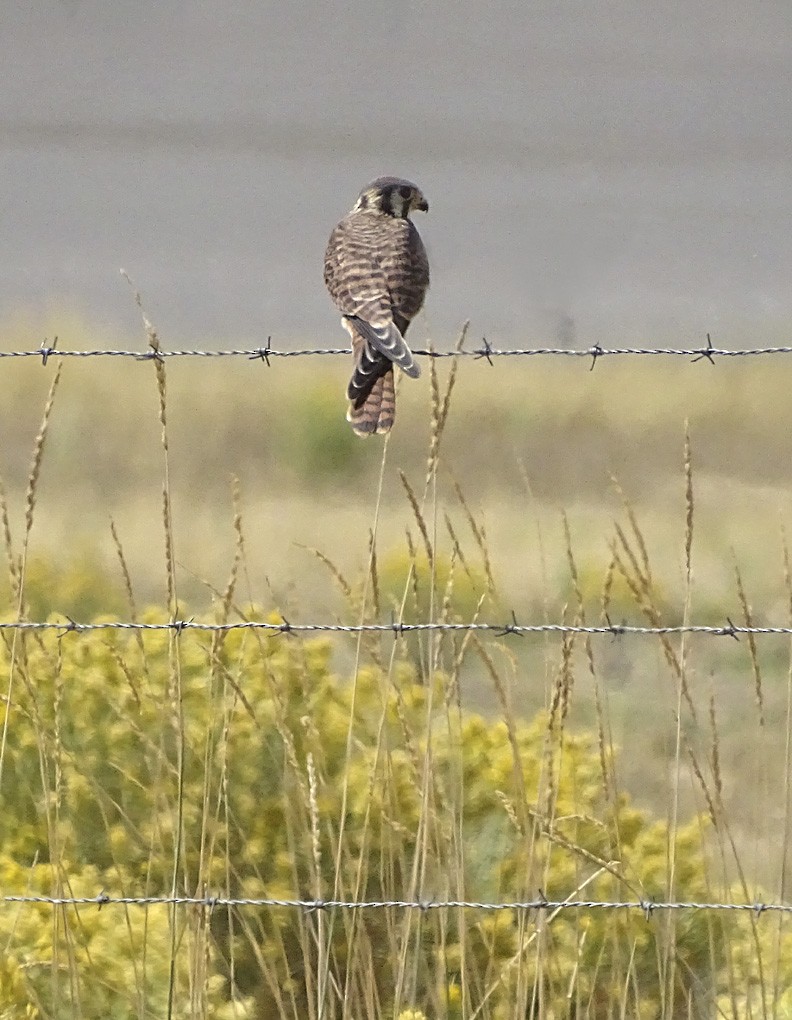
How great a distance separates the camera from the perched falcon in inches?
141

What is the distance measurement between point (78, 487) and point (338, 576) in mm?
20432

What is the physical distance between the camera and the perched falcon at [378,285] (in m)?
3.58

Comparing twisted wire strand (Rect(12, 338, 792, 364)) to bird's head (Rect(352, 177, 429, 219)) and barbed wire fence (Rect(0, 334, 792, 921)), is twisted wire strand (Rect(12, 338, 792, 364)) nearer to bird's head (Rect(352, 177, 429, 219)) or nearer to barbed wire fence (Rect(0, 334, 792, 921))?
barbed wire fence (Rect(0, 334, 792, 921))

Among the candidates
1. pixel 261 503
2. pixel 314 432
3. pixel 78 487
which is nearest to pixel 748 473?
pixel 314 432

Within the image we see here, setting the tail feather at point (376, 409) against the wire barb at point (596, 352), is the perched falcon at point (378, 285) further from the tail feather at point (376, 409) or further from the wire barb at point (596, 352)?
the wire barb at point (596, 352)

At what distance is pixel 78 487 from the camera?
73.9ft

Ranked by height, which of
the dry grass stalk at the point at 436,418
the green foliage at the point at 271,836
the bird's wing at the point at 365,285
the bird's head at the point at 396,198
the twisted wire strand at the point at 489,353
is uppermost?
the bird's head at the point at 396,198

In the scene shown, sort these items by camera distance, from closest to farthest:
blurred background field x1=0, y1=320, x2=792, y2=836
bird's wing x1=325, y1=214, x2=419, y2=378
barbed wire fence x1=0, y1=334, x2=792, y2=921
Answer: barbed wire fence x1=0, y1=334, x2=792, y2=921 < bird's wing x1=325, y1=214, x2=419, y2=378 < blurred background field x1=0, y1=320, x2=792, y2=836

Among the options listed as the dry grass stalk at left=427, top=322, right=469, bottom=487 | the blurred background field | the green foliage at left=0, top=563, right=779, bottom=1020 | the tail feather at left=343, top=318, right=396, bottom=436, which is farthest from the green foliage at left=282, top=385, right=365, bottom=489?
the dry grass stalk at left=427, top=322, right=469, bottom=487

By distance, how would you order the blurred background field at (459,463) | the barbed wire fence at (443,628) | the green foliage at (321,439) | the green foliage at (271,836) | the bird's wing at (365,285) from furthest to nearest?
the green foliage at (321,439)
the blurred background field at (459,463)
the bird's wing at (365,285)
the green foliage at (271,836)
the barbed wire fence at (443,628)

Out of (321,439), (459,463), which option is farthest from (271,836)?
(321,439)

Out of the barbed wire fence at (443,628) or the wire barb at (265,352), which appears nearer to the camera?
the barbed wire fence at (443,628)

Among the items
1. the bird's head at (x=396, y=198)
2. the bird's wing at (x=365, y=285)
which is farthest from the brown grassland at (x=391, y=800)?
the bird's head at (x=396, y=198)

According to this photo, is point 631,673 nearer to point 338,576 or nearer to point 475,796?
point 475,796
